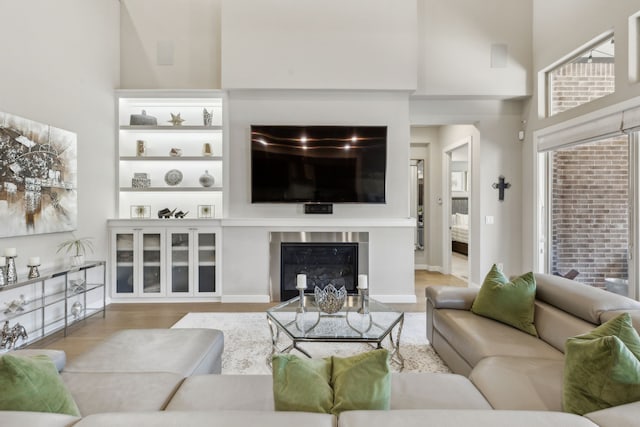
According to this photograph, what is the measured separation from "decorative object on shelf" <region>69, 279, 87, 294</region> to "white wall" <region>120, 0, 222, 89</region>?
2796 millimetres

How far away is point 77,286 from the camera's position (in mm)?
3850

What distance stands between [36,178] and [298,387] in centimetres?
363

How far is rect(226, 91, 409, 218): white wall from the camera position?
15.8ft

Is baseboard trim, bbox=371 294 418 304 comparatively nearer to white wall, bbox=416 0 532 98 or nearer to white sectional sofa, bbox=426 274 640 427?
white sectional sofa, bbox=426 274 640 427

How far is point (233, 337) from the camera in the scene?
3.42 metres

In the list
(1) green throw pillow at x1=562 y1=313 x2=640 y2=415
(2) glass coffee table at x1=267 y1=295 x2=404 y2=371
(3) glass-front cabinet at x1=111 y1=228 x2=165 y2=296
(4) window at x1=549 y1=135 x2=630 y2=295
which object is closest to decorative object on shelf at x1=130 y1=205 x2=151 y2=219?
(3) glass-front cabinet at x1=111 y1=228 x2=165 y2=296

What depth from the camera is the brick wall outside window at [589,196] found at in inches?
140

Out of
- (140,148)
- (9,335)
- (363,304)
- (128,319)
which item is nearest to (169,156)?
(140,148)

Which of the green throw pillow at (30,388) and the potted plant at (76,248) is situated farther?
the potted plant at (76,248)

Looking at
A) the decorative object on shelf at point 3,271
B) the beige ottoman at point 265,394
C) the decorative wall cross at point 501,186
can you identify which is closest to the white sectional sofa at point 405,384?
the beige ottoman at point 265,394

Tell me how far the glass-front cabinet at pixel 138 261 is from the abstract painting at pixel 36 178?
31.0 inches

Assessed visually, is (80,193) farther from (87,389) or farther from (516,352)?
(516,352)

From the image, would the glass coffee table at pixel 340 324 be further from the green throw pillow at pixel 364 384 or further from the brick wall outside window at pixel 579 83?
the brick wall outside window at pixel 579 83

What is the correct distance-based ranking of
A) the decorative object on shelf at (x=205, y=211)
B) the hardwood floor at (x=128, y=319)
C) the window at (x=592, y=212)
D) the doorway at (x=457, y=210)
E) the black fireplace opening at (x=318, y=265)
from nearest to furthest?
1. the hardwood floor at (x=128, y=319)
2. the window at (x=592, y=212)
3. the black fireplace opening at (x=318, y=265)
4. the decorative object on shelf at (x=205, y=211)
5. the doorway at (x=457, y=210)
